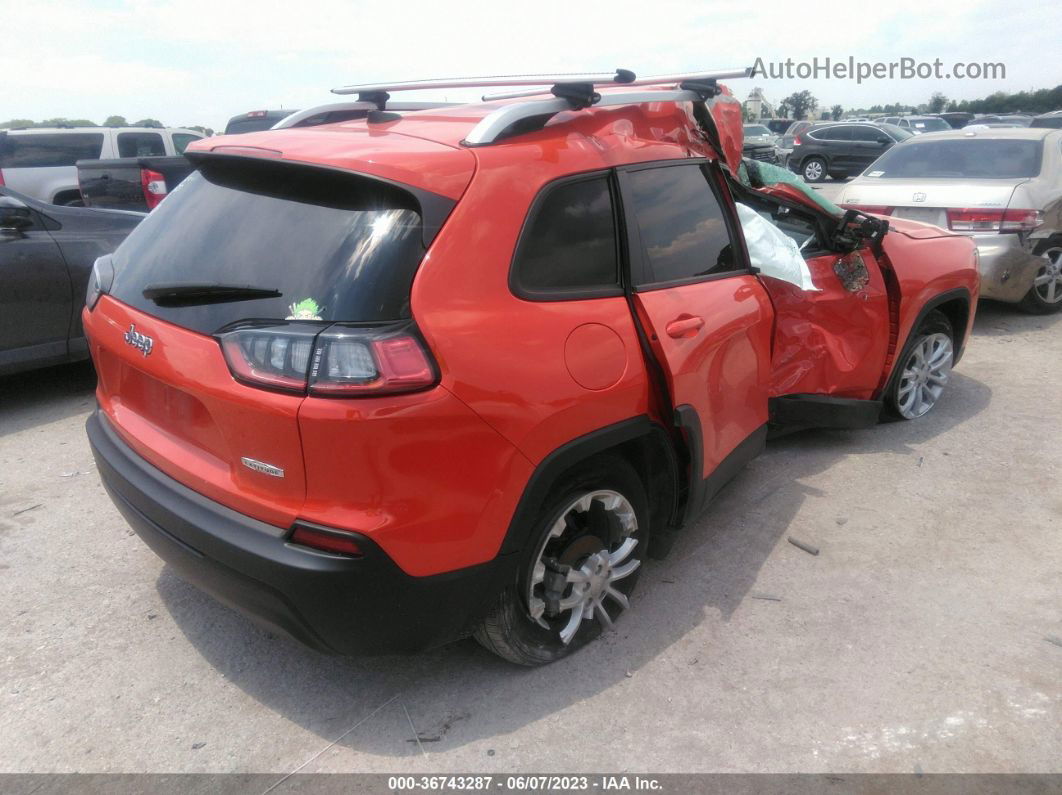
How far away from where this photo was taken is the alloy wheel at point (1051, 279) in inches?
285

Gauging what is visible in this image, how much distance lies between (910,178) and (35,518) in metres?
6.98

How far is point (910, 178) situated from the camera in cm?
724

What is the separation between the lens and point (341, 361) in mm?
2111

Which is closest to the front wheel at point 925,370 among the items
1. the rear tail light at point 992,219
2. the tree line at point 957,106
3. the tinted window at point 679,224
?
the rear tail light at point 992,219

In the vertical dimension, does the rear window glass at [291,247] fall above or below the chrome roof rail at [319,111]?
below

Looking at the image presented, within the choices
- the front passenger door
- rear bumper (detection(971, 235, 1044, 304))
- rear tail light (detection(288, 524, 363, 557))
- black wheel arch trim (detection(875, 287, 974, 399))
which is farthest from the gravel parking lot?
rear bumper (detection(971, 235, 1044, 304))

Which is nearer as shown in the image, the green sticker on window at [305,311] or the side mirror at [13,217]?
the green sticker on window at [305,311]

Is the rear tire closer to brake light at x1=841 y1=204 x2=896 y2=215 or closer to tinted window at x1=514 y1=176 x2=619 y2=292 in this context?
tinted window at x1=514 y1=176 x2=619 y2=292

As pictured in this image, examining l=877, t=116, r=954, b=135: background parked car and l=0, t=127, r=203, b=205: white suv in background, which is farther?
l=877, t=116, r=954, b=135: background parked car

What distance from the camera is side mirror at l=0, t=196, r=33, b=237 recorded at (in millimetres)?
5035

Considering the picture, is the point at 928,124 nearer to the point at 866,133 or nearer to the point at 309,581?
the point at 866,133

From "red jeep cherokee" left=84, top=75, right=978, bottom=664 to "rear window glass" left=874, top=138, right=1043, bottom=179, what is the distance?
16.3ft

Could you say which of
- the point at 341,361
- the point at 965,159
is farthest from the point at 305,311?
the point at 965,159

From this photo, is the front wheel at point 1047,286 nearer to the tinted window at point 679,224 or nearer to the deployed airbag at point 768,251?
the deployed airbag at point 768,251
